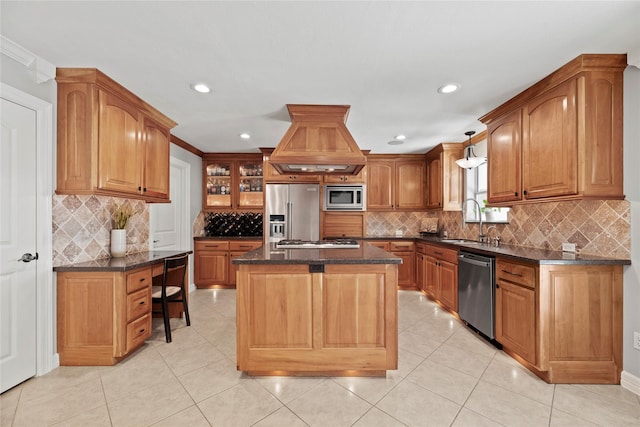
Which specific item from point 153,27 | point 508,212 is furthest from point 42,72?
point 508,212

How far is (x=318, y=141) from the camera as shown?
9.53 feet

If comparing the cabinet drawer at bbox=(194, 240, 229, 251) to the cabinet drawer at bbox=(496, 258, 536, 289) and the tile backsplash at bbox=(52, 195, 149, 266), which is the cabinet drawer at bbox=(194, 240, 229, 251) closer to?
the tile backsplash at bbox=(52, 195, 149, 266)

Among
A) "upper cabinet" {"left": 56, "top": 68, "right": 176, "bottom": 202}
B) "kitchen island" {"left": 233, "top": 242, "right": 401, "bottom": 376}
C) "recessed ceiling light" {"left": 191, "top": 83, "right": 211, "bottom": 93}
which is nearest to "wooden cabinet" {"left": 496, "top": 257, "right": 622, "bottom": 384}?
"kitchen island" {"left": 233, "top": 242, "right": 401, "bottom": 376}

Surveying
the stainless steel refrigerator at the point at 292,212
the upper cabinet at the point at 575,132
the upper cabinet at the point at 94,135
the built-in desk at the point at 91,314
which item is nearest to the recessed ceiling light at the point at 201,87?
the upper cabinet at the point at 94,135

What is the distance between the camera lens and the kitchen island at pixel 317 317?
7.20 feet

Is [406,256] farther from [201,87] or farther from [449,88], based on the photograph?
[201,87]

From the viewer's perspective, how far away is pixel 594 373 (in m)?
2.13

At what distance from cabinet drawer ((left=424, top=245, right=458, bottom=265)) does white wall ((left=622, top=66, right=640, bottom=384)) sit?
1.52 meters

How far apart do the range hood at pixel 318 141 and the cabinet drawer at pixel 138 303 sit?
1747mm

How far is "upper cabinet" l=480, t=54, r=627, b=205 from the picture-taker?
2129 millimetres

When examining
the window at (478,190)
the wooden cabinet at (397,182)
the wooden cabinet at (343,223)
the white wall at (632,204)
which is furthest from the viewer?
the wooden cabinet at (397,182)

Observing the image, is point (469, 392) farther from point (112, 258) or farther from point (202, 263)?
point (202, 263)

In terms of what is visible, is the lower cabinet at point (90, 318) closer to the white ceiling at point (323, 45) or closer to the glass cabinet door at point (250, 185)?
the white ceiling at point (323, 45)

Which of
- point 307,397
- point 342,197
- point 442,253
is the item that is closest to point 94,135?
point 307,397
